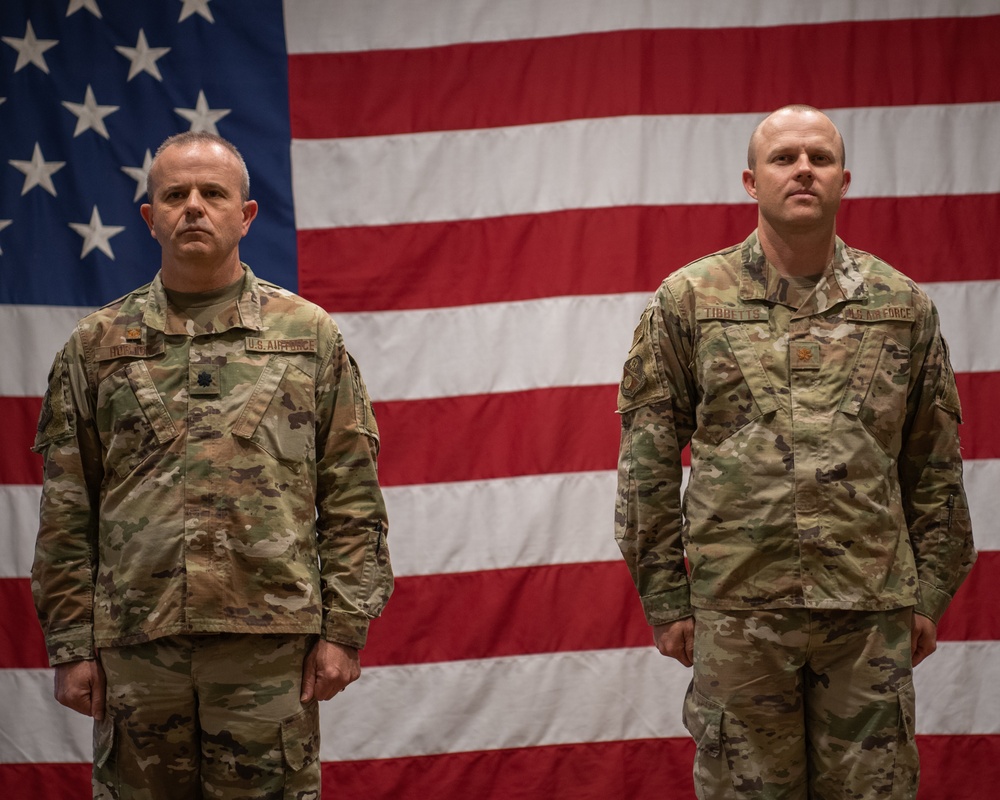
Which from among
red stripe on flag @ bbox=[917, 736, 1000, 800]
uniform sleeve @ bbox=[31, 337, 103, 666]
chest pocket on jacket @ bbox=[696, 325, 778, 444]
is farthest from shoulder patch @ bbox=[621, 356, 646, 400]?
red stripe on flag @ bbox=[917, 736, 1000, 800]

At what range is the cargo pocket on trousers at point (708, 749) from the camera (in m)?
2.17

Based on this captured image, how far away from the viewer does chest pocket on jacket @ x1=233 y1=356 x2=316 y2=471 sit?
2.16 meters

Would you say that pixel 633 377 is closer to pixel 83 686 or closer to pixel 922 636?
pixel 922 636

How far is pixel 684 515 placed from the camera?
92.3 inches

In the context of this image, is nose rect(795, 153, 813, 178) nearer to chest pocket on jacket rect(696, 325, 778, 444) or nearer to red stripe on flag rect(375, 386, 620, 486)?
chest pocket on jacket rect(696, 325, 778, 444)

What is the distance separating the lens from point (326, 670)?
2143mm

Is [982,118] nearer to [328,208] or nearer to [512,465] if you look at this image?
[512,465]

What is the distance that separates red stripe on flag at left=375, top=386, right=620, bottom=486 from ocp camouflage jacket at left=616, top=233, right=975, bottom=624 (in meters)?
1.02

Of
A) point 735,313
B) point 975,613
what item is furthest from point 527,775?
point 735,313

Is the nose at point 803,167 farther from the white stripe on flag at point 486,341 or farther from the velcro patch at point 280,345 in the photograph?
the white stripe on flag at point 486,341

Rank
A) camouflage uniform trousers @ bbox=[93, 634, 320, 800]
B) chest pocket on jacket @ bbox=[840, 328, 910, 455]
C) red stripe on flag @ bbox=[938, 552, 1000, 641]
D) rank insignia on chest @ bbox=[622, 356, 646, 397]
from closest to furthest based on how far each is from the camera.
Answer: camouflage uniform trousers @ bbox=[93, 634, 320, 800]
chest pocket on jacket @ bbox=[840, 328, 910, 455]
rank insignia on chest @ bbox=[622, 356, 646, 397]
red stripe on flag @ bbox=[938, 552, 1000, 641]

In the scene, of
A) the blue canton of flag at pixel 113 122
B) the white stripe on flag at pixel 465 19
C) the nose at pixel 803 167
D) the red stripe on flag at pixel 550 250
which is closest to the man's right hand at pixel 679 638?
the nose at pixel 803 167

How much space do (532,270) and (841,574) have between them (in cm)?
152

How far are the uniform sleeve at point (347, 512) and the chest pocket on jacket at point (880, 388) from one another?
36.2 inches
